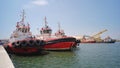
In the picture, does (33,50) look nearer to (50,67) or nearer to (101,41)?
(50,67)

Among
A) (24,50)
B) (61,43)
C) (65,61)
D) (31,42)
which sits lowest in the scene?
(65,61)

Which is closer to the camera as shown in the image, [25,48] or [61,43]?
[25,48]

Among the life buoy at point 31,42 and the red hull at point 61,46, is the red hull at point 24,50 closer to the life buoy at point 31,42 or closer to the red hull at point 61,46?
the life buoy at point 31,42

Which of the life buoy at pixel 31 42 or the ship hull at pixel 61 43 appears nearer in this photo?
the life buoy at pixel 31 42

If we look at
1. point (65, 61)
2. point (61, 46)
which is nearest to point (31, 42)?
point (65, 61)

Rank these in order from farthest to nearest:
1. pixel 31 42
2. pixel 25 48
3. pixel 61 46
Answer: pixel 61 46
pixel 31 42
pixel 25 48

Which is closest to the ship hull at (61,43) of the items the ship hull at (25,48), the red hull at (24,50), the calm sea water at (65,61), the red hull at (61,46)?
the red hull at (61,46)

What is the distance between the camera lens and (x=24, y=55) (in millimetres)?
27859

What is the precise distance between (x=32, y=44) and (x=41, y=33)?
1655 centimetres

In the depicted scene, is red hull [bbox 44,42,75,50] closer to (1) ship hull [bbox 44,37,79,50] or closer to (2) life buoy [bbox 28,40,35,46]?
(1) ship hull [bbox 44,37,79,50]

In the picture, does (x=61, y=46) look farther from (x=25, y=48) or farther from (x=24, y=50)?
(x=25, y=48)

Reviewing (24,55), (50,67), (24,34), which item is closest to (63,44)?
(24,34)

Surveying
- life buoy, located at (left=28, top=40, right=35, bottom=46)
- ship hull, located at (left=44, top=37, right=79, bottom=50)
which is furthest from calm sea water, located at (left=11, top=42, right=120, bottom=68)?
ship hull, located at (left=44, top=37, right=79, bottom=50)

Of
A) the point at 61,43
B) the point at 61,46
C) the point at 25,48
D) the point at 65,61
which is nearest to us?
the point at 65,61
